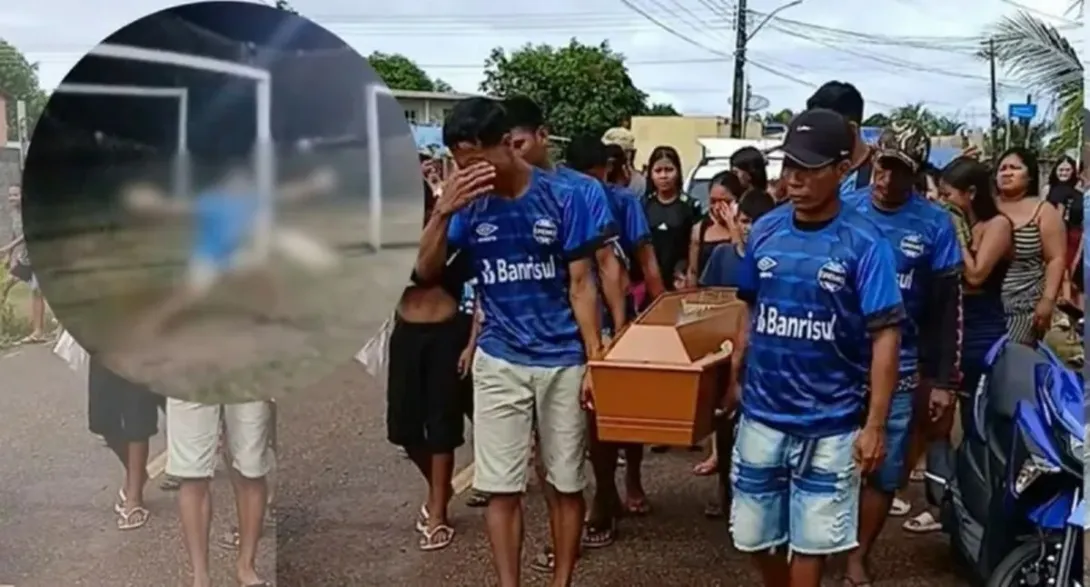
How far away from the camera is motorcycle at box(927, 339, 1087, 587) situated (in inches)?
108

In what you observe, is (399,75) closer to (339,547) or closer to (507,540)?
(507,540)

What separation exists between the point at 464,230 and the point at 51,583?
1.08 metres

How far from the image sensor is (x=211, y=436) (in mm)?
2605

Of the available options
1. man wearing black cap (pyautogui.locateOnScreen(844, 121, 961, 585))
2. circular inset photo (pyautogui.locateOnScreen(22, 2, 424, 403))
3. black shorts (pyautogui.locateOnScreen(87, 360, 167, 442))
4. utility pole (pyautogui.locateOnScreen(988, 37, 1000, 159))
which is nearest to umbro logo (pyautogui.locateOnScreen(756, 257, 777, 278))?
man wearing black cap (pyautogui.locateOnScreen(844, 121, 961, 585))

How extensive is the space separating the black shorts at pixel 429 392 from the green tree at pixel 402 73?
0.88m

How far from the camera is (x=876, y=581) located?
11.4 feet

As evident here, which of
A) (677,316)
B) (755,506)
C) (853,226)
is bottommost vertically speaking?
(755,506)

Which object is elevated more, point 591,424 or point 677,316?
point 677,316

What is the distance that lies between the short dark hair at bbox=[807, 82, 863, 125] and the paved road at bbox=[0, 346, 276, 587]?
1407 mm

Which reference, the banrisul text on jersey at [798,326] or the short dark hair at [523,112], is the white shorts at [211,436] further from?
the banrisul text on jersey at [798,326]

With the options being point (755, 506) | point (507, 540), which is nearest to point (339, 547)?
point (507, 540)

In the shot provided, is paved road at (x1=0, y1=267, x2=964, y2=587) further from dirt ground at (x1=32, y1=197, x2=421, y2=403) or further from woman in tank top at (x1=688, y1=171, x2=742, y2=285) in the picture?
woman in tank top at (x1=688, y1=171, x2=742, y2=285)

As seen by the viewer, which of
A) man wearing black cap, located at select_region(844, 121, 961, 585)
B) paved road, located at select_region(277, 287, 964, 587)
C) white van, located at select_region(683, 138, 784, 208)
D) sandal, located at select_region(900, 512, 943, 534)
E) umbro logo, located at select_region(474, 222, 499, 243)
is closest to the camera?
umbro logo, located at select_region(474, 222, 499, 243)

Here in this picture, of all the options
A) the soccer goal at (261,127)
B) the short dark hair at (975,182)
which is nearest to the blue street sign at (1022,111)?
the short dark hair at (975,182)
